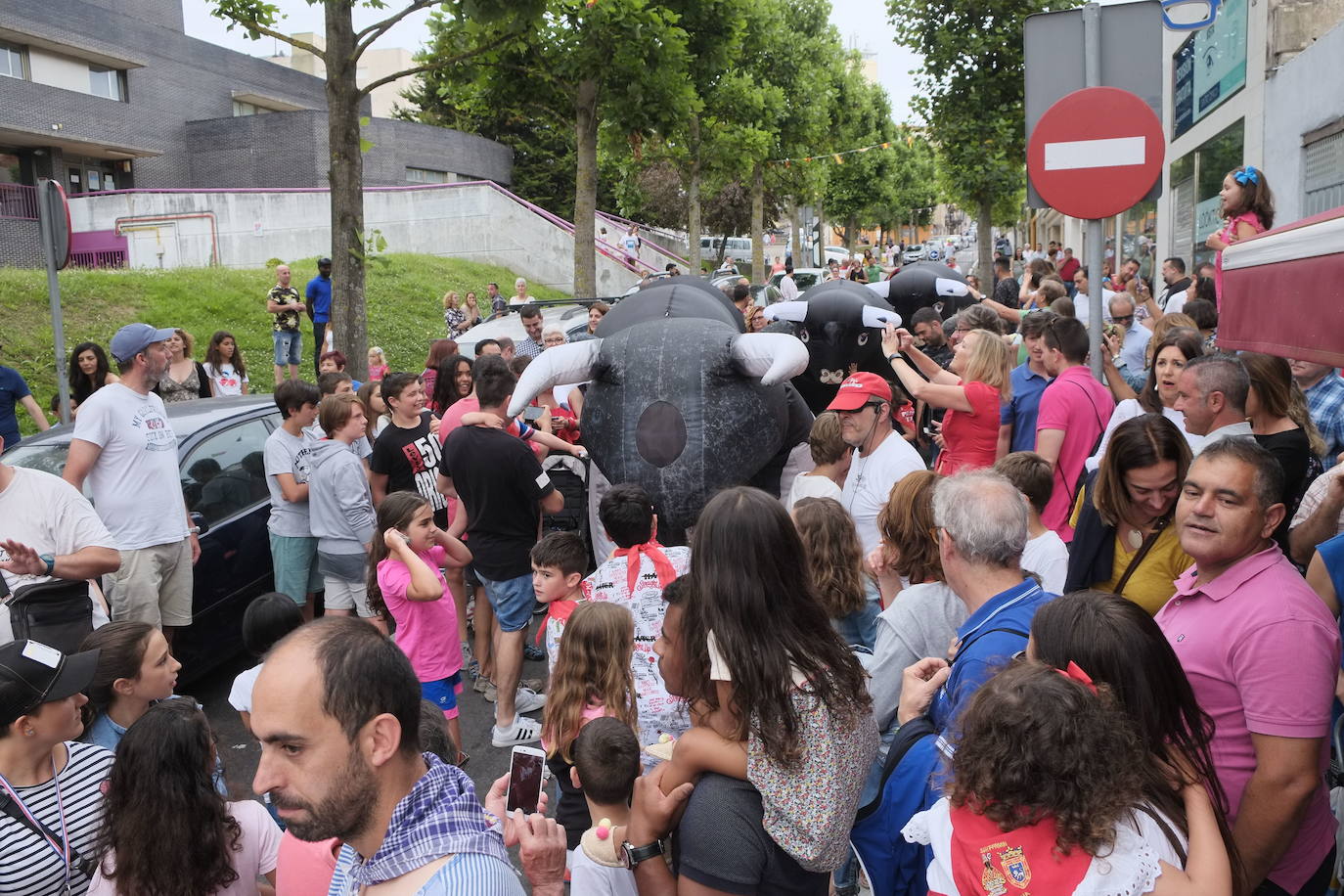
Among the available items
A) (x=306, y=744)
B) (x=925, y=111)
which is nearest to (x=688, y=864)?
(x=306, y=744)

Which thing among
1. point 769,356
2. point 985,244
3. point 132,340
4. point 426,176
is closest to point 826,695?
point 769,356

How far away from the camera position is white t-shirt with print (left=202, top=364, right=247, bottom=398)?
10.5 metres

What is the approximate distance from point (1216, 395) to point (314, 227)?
28609 millimetres

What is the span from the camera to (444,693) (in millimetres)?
5035

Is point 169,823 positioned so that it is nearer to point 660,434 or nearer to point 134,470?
point 660,434

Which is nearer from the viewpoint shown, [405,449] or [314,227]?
[405,449]

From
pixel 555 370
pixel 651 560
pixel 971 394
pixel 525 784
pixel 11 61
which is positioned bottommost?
pixel 525 784

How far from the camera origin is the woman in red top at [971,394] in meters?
5.54

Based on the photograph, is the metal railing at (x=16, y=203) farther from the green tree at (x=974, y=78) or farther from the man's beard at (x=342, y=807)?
the man's beard at (x=342, y=807)

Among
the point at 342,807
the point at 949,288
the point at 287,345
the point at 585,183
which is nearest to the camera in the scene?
the point at 342,807

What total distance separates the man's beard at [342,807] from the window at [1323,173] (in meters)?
9.73

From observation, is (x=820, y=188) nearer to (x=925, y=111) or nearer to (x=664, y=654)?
(x=925, y=111)

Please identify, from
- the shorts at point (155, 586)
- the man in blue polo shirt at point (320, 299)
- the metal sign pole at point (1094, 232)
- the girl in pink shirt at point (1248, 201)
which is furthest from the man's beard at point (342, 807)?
the man in blue polo shirt at point (320, 299)

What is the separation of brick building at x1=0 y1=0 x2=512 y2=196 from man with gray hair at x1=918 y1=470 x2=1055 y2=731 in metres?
28.7
